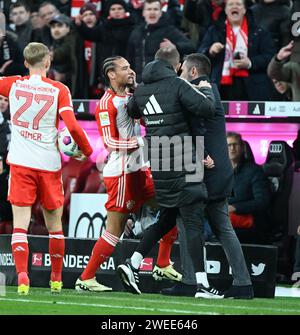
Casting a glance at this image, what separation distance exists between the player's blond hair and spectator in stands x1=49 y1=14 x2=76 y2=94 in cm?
549

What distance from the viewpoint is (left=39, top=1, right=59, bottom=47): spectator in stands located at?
1622 cm

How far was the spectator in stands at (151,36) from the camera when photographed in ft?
46.9

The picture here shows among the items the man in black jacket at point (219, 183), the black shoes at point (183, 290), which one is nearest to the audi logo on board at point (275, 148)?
the man in black jacket at point (219, 183)

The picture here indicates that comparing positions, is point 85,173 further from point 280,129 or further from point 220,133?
point 220,133

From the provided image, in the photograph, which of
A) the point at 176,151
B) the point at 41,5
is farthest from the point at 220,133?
the point at 41,5

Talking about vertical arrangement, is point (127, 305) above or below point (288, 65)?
below

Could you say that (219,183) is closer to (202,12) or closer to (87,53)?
(202,12)

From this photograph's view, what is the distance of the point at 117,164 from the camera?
34.2ft

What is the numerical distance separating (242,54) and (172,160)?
4.05 metres

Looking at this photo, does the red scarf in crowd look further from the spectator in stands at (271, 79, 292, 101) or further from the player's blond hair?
the player's blond hair

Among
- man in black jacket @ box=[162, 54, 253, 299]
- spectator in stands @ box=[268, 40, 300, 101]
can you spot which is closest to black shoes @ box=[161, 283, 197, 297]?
man in black jacket @ box=[162, 54, 253, 299]

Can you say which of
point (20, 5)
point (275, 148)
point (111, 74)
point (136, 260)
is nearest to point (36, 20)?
point (20, 5)

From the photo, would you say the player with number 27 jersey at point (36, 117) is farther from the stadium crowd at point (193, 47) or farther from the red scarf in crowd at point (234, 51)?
the red scarf in crowd at point (234, 51)

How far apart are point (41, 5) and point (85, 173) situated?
3299mm
